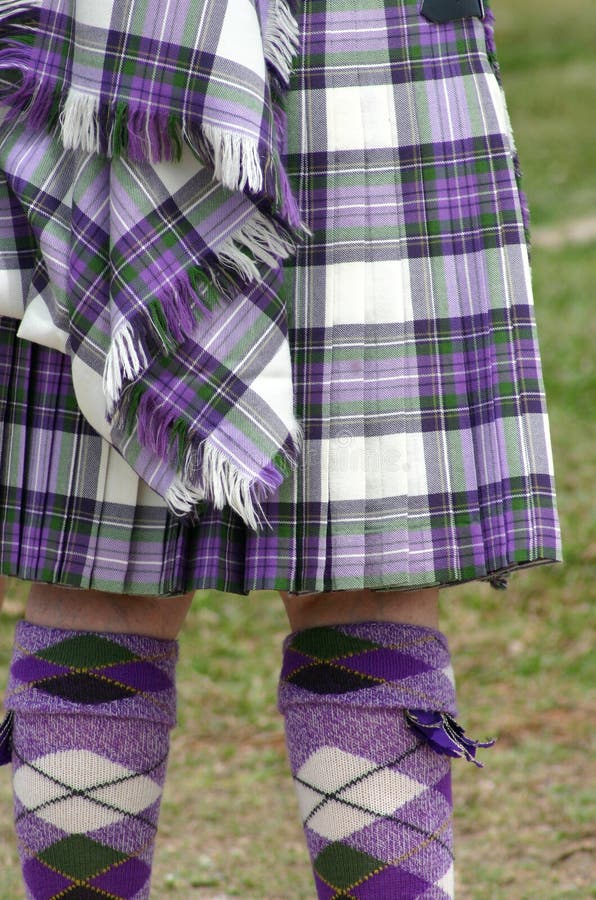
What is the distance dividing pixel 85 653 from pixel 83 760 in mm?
99

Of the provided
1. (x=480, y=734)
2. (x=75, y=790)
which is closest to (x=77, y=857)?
(x=75, y=790)

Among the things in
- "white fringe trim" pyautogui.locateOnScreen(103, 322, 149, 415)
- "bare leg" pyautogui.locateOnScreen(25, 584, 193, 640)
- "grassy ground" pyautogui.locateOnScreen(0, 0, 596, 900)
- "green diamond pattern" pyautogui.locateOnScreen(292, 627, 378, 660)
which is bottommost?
"grassy ground" pyautogui.locateOnScreen(0, 0, 596, 900)

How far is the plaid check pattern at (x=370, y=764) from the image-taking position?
1.05 metres

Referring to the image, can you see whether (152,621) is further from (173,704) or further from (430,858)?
(430,858)

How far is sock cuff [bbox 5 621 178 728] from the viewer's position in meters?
1.07

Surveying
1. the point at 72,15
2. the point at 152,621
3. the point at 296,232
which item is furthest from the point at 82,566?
the point at 72,15

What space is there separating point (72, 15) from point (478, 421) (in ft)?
1.66

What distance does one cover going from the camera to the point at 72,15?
0.96m

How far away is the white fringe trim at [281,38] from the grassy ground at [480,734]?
1374 mm

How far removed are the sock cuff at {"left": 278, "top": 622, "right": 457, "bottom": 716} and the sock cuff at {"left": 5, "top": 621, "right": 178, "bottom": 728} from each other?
5.5 inches

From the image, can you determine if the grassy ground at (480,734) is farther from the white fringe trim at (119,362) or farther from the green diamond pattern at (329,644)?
the white fringe trim at (119,362)

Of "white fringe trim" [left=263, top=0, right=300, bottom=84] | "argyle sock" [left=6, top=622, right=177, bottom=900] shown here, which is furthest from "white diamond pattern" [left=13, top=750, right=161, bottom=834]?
"white fringe trim" [left=263, top=0, right=300, bottom=84]

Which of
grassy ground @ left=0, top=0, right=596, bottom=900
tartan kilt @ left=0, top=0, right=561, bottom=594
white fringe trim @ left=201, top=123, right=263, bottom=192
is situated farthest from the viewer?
grassy ground @ left=0, top=0, right=596, bottom=900

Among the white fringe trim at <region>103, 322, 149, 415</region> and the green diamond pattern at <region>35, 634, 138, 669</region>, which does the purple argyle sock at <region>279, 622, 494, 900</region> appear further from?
the white fringe trim at <region>103, 322, 149, 415</region>
